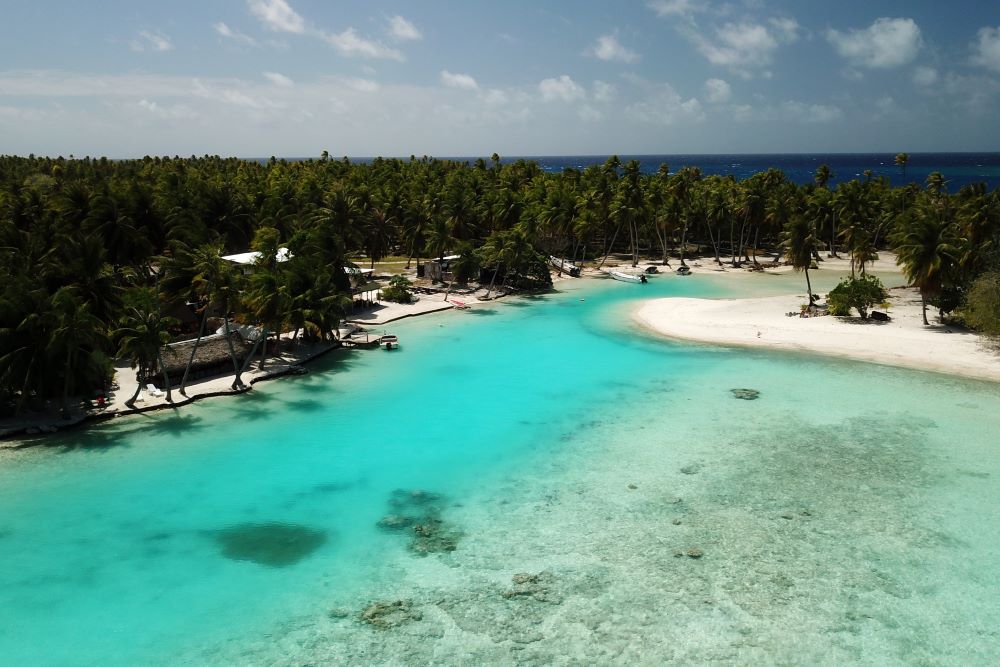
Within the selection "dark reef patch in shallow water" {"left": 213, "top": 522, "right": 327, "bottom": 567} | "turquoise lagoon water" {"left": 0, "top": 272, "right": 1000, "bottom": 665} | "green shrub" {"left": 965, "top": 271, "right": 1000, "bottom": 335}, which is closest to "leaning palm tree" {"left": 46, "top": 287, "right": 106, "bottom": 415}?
"turquoise lagoon water" {"left": 0, "top": 272, "right": 1000, "bottom": 665}

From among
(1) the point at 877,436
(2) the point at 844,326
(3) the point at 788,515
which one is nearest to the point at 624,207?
(2) the point at 844,326

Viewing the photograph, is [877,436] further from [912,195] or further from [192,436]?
[912,195]

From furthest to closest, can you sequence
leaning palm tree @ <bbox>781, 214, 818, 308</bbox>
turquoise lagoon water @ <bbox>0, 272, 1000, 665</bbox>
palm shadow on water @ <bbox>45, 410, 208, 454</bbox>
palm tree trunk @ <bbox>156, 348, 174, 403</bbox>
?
leaning palm tree @ <bbox>781, 214, 818, 308</bbox>, palm tree trunk @ <bbox>156, 348, 174, 403</bbox>, palm shadow on water @ <bbox>45, 410, 208, 454</bbox>, turquoise lagoon water @ <bbox>0, 272, 1000, 665</bbox>

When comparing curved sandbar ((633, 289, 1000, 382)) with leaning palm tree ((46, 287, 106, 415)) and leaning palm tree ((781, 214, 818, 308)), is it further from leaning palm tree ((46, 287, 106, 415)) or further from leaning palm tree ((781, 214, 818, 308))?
leaning palm tree ((46, 287, 106, 415))

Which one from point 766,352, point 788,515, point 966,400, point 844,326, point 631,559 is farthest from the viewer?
point 844,326

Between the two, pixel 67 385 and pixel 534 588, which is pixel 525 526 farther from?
pixel 67 385

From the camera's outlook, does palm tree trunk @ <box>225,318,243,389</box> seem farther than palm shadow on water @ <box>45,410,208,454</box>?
Yes

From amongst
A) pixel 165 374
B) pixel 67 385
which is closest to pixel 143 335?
pixel 165 374
